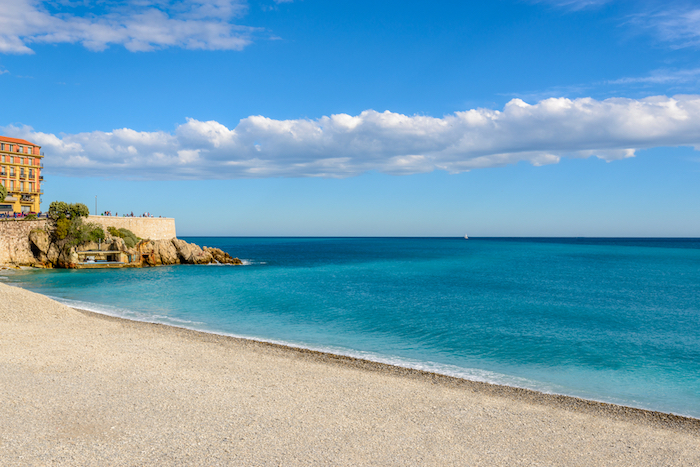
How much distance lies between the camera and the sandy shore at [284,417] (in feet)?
29.1

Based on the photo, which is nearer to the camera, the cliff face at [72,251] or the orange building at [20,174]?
the cliff face at [72,251]

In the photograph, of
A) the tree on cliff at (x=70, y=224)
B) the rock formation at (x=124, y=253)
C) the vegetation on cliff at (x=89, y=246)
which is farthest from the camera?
the tree on cliff at (x=70, y=224)

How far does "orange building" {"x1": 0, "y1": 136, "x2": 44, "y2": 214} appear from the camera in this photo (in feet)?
257

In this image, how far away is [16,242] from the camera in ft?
188

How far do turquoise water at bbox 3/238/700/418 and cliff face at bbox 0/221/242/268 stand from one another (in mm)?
9207

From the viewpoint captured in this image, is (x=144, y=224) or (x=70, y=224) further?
(x=144, y=224)

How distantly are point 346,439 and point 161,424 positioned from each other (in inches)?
173

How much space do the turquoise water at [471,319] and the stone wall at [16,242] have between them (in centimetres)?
1065

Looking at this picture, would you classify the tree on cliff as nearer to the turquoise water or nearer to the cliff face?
the cliff face

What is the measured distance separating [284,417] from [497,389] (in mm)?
7078

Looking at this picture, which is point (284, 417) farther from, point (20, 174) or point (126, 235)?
point (20, 174)

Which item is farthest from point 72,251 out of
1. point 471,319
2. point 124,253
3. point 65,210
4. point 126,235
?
point 471,319

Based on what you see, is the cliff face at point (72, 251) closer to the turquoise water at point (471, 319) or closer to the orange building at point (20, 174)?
the turquoise water at point (471, 319)

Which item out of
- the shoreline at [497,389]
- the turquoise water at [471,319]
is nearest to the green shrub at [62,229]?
the turquoise water at [471,319]
